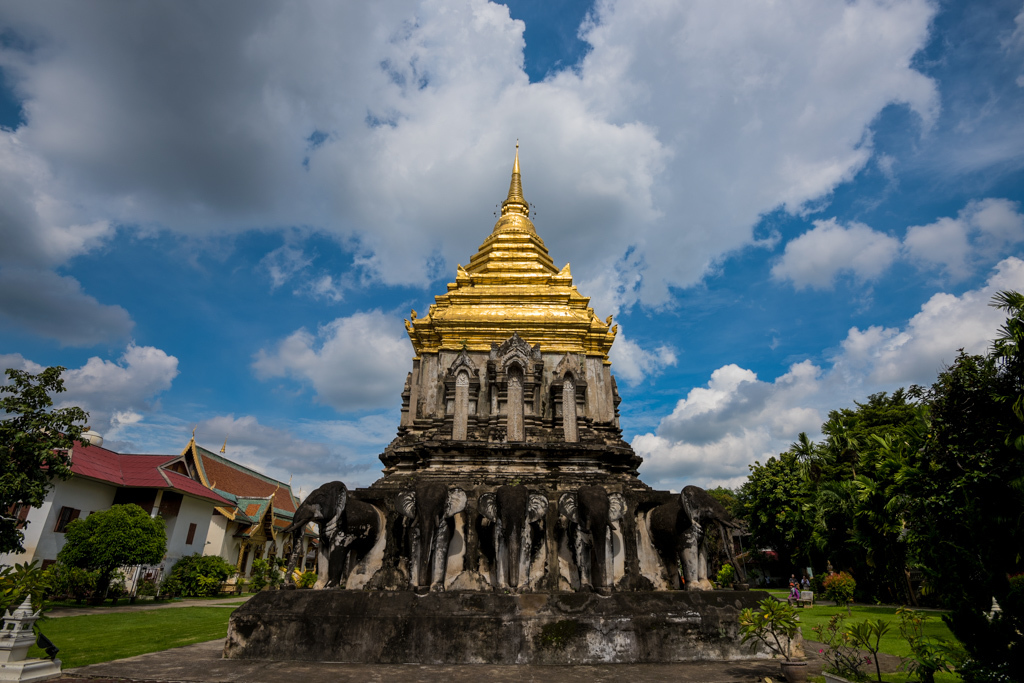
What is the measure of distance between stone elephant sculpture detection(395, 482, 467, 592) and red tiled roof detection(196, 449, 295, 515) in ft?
111

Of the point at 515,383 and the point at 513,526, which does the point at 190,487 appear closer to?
the point at 515,383

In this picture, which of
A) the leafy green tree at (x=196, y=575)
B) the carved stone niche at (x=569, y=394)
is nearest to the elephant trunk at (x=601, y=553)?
the carved stone niche at (x=569, y=394)

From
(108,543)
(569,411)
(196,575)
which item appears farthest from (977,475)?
(196,575)

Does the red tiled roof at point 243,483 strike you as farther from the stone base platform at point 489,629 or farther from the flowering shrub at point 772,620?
the flowering shrub at point 772,620

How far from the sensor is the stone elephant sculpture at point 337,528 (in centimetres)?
1121

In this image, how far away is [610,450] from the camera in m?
16.6

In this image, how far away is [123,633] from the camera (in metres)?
14.1

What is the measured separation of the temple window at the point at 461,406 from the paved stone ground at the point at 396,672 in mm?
9750

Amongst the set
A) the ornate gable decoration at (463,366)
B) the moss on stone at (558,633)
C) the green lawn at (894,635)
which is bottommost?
the green lawn at (894,635)

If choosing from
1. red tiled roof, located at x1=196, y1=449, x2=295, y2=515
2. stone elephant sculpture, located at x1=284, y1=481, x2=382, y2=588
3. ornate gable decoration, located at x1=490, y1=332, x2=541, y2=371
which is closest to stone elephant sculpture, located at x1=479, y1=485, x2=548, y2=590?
stone elephant sculpture, located at x1=284, y1=481, x2=382, y2=588

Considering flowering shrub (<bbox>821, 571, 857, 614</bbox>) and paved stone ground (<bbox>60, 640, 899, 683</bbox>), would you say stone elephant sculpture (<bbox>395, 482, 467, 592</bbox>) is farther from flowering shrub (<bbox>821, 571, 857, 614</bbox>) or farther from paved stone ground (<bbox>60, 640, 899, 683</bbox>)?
flowering shrub (<bbox>821, 571, 857, 614</bbox>)

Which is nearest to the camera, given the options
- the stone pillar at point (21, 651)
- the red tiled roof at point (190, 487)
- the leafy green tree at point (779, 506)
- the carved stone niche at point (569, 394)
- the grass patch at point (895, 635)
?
the stone pillar at point (21, 651)

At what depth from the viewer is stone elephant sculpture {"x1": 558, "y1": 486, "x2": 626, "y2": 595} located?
34.0ft

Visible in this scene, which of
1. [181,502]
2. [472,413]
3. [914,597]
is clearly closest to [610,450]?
[472,413]
